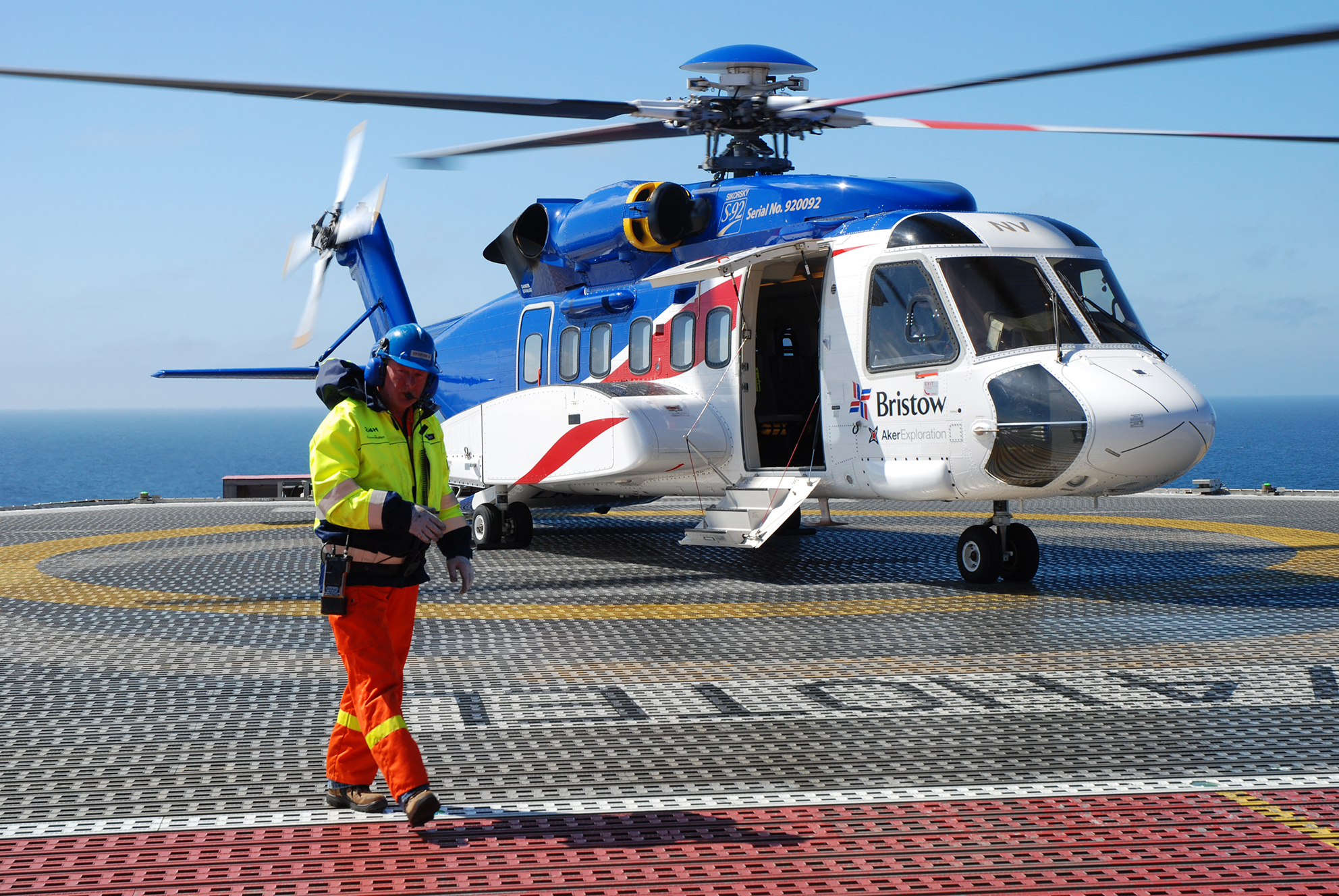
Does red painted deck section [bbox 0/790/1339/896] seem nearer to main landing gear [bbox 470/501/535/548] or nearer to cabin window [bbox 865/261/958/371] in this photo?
cabin window [bbox 865/261/958/371]

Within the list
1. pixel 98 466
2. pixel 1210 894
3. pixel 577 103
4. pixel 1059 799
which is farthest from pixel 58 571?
pixel 98 466

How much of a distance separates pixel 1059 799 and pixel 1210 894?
0.86 metres

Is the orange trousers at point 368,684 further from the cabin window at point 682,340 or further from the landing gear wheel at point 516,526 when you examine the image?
the landing gear wheel at point 516,526

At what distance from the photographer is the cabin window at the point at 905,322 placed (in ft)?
30.8

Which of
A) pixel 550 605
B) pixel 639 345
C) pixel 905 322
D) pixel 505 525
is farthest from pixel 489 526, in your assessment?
pixel 905 322

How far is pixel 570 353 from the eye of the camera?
511 inches

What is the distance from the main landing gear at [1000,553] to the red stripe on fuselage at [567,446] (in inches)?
127

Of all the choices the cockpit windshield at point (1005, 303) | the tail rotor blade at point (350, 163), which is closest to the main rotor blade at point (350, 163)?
the tail rotor blade at point (350, 163)

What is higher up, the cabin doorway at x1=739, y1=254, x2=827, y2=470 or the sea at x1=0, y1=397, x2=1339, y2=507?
the cabin doorway at x1=739, y1=254, x2=827, y2=470

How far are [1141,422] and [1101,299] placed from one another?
1418mm

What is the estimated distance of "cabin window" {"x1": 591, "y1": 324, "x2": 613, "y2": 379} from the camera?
40.8 feet

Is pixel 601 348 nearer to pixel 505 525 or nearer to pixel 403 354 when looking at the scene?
pixel 505 525

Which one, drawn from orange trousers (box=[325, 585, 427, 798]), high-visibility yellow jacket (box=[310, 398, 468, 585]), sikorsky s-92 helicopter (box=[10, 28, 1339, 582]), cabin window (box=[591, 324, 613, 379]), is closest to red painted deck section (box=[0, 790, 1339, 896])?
orange trousers (box=[325, 585, 427, 798])

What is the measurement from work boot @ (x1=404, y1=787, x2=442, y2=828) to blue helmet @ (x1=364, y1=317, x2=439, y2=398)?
1.44m
